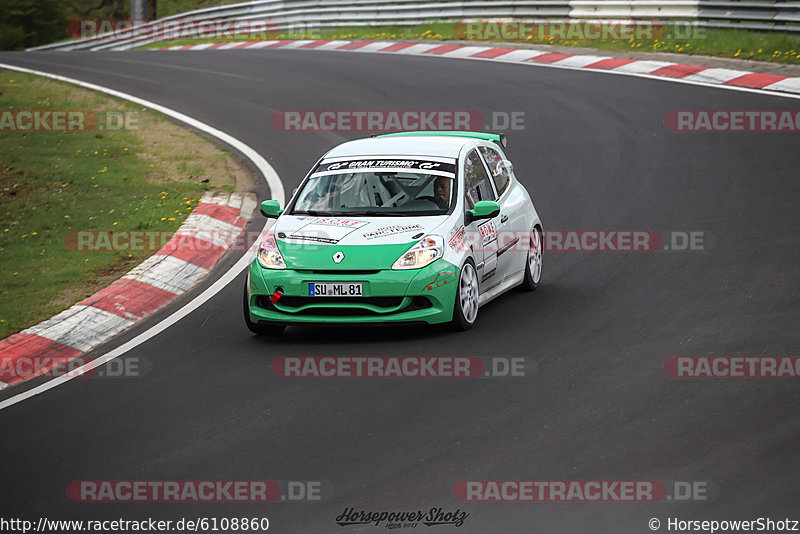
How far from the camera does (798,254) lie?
A: 10.8 meters

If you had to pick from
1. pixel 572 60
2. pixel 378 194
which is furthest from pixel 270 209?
pixel 572 60

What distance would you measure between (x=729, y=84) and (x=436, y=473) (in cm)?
1454

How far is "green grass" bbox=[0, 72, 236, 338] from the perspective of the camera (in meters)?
11.2

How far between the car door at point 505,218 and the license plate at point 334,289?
1.71m

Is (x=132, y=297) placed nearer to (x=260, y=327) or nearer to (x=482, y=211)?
(x=260, y=327)

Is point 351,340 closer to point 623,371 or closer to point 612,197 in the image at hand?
point 623,371

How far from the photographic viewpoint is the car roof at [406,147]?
33.7 feet

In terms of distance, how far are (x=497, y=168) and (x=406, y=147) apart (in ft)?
3.48
